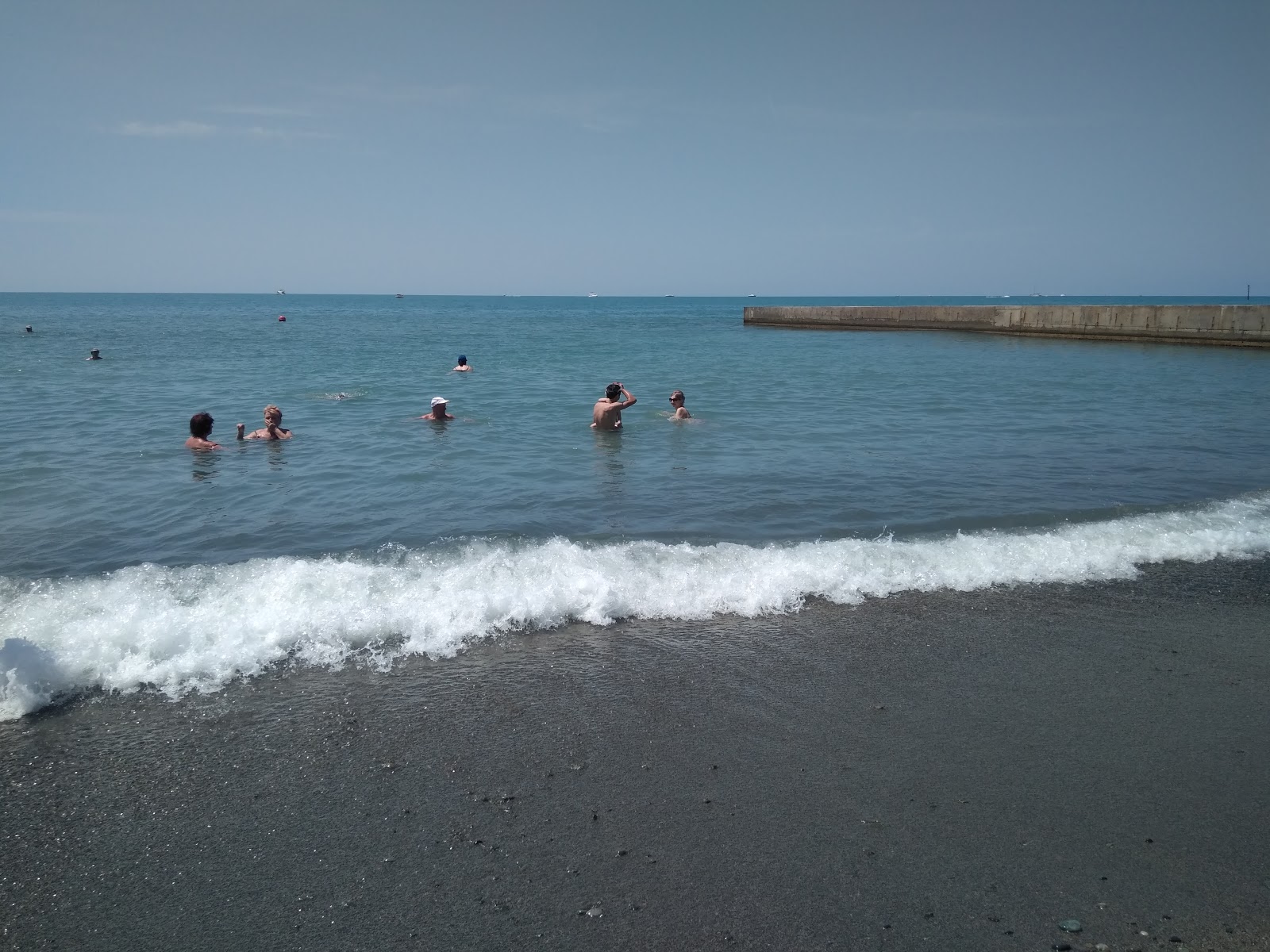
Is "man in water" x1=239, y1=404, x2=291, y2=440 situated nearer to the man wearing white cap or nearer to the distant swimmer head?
the distant swimmer head

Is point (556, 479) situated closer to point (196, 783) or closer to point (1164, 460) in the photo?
point (196, 783)

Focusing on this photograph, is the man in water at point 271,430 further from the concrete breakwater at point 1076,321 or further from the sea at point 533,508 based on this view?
the concrete breakwater at point 1076,321

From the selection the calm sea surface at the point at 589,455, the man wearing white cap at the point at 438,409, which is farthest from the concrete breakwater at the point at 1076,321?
the man wearing white cap at the point at 438,409

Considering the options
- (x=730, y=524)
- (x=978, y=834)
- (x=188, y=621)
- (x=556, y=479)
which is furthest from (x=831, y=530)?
(x=188, y=621)

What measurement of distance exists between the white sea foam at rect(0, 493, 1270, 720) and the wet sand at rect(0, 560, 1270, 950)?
0.31 meters

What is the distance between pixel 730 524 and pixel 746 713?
4.24 m

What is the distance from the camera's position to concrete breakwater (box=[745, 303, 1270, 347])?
32.2 m

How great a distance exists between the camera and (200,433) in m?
12.7

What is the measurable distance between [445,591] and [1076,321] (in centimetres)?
3959

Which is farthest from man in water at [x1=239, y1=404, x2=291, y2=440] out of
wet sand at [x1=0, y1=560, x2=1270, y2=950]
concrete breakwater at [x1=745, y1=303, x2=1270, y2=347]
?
concrete breakwater at [x1=745, y1=303, x2=1270, y2=347]

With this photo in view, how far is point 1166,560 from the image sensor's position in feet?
23.6

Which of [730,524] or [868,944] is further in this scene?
[730,524]

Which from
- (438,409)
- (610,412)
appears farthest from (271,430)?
(610,412)

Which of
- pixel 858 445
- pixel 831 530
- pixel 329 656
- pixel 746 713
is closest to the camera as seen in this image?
pixel 746 713
